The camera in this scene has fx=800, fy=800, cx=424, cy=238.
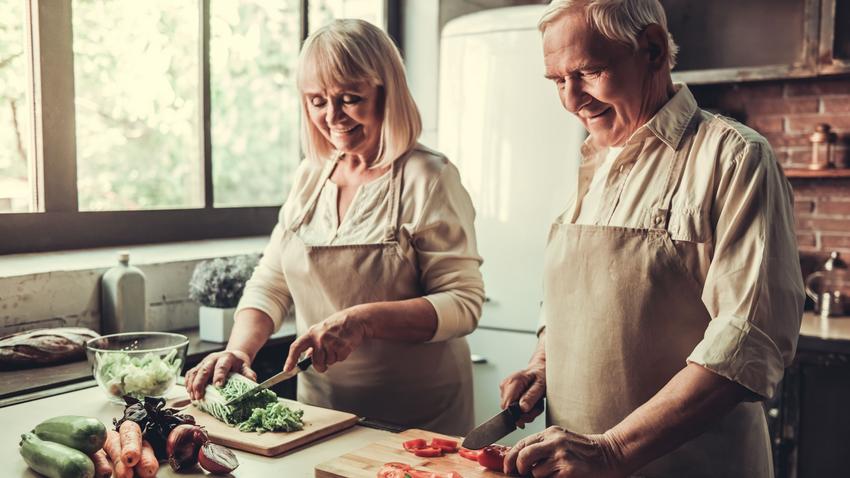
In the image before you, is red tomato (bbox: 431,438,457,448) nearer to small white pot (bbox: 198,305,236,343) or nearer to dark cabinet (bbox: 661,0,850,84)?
small white pot (bbox: 198,305,236,343)

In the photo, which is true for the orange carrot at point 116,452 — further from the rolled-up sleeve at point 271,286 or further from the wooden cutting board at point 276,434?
the rolled-up sleeve at point 271,286

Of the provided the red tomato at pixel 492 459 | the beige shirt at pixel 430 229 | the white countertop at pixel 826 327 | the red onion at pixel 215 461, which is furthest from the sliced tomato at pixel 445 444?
the white countertop at pixel 826 327

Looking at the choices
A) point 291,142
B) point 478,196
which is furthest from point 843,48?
point 291,142

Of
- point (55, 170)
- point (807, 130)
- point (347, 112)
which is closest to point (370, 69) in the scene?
point (347, 112)

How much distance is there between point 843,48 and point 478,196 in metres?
1.63

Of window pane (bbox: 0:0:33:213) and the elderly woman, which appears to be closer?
the elderly woman

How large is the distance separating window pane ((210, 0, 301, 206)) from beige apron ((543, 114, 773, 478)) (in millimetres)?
2046

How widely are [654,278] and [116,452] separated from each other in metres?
0.95

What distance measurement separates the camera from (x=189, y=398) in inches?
69.7

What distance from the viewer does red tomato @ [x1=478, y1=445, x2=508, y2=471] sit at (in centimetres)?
132

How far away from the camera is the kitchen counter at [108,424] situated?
1381mm

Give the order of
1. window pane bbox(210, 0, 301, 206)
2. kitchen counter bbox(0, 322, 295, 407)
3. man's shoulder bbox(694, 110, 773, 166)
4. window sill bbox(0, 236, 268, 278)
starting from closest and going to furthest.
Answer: man's shoulder bbox(694, 110, 773, 166) → kitchen counter bbox(0, 322, 295, 407) → window sill bbox(0, 236, 268, 278) → window pane bbox(210, 0, 301, 206)

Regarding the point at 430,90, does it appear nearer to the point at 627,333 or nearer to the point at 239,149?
the point at 239,149

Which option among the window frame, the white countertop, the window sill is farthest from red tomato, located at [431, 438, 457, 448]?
the white countertop
